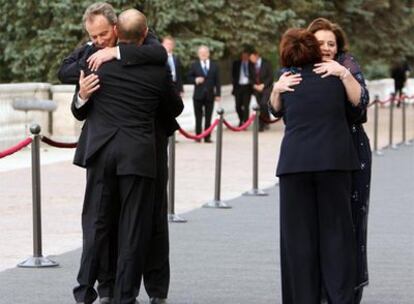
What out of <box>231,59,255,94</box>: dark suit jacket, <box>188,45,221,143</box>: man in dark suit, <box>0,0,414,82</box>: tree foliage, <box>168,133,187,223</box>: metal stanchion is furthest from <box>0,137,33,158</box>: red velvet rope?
<box>231,59,255,94</box>: dark suit jacket

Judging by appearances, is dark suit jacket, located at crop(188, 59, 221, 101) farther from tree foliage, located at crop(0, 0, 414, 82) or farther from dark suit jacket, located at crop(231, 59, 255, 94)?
dark suit jacket, located at crop(231, 59, 255, 94)

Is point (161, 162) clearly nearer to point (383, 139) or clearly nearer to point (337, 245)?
point (337, 245)

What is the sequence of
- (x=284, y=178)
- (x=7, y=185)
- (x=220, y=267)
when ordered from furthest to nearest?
(x=7, y=185) → (x=220, y=267) → (x=284, y=178)

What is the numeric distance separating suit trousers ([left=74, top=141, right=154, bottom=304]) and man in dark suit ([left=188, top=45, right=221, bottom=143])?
18.8 meters

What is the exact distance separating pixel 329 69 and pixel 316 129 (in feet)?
1.18

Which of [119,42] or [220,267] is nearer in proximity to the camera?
[119,42]

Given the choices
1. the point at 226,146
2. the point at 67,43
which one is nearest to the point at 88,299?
the point at 226,146

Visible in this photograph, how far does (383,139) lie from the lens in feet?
104

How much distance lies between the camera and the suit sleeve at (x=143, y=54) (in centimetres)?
880

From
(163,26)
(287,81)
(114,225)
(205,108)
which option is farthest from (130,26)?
(163,26)

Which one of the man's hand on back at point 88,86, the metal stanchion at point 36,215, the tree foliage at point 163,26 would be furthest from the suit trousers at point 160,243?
the tree foliage at point 163,26

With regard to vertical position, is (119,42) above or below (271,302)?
above

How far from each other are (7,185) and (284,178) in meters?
10.3

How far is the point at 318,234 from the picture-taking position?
856cm
